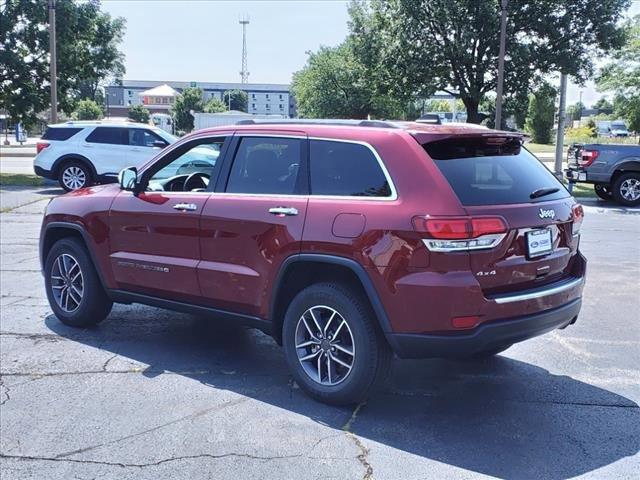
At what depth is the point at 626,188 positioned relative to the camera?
16.2 m

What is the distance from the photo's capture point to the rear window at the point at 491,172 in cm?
405

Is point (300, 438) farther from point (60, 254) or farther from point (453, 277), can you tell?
point (60, 254)

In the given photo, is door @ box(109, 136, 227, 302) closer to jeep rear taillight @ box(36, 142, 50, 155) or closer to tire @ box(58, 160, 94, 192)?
tire @ box(58, 160, 94, 192)

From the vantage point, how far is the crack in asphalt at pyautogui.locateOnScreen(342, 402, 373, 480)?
3.51 m

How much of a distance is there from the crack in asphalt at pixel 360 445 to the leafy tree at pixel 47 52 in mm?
19547

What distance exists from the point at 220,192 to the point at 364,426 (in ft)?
6.59

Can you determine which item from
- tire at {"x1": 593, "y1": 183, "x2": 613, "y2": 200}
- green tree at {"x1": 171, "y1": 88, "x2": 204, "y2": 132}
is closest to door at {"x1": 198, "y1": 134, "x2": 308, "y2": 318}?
tire at {"x1": 593, "y1": 183, "x2": 613, "y2": 200}

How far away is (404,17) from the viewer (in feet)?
72.2

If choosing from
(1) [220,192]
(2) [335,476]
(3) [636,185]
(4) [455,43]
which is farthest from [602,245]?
(4) [455,43]

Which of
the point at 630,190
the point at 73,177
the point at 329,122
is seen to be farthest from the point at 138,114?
the point at 329,122

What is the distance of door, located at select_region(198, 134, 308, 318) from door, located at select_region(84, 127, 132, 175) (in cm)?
1243

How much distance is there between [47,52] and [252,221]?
1914cm

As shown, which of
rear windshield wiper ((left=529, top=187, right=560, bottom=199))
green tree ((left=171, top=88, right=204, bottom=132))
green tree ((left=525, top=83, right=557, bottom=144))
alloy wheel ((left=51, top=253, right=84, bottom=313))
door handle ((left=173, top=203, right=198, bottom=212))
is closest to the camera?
rear windshield wiper ((left=529, top=187, right=560, bottom=199))

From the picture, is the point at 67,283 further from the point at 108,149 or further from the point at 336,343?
the point at 108,149
